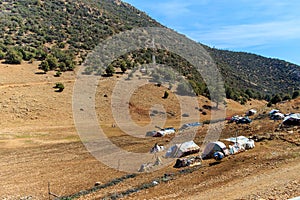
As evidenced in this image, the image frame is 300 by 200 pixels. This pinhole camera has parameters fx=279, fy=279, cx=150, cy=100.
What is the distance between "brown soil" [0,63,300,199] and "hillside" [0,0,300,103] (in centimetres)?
1806

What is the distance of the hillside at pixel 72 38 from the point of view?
60719 millimetres

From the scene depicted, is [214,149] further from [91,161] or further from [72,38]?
[72,38]

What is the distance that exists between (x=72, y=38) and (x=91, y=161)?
195 feet

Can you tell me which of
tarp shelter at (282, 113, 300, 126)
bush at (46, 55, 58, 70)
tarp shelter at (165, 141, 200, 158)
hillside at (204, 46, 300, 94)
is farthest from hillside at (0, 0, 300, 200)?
hillside at (204, 46, 300, 94)

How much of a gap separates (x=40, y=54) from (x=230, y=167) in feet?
182

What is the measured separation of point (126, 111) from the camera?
43.5 metres

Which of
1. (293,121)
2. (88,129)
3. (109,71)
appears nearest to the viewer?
(293,121)

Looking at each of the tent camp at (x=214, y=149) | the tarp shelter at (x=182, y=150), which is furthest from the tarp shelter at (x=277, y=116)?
the tent camp at (x=214, y=149)

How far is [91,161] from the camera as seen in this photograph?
20.2 m

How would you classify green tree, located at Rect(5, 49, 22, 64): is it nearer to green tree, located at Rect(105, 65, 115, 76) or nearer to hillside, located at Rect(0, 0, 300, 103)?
hillside, located at Rect(0, 0, 300, 103)

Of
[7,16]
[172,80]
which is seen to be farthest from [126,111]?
[7,16]

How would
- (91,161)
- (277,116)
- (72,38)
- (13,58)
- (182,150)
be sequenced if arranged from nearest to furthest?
(182,150)
(91,161)
(277,116)
(13,58)
(72,38)

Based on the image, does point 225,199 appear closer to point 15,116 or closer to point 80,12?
point 15,116

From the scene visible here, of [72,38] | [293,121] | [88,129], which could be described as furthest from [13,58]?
[293,121]
